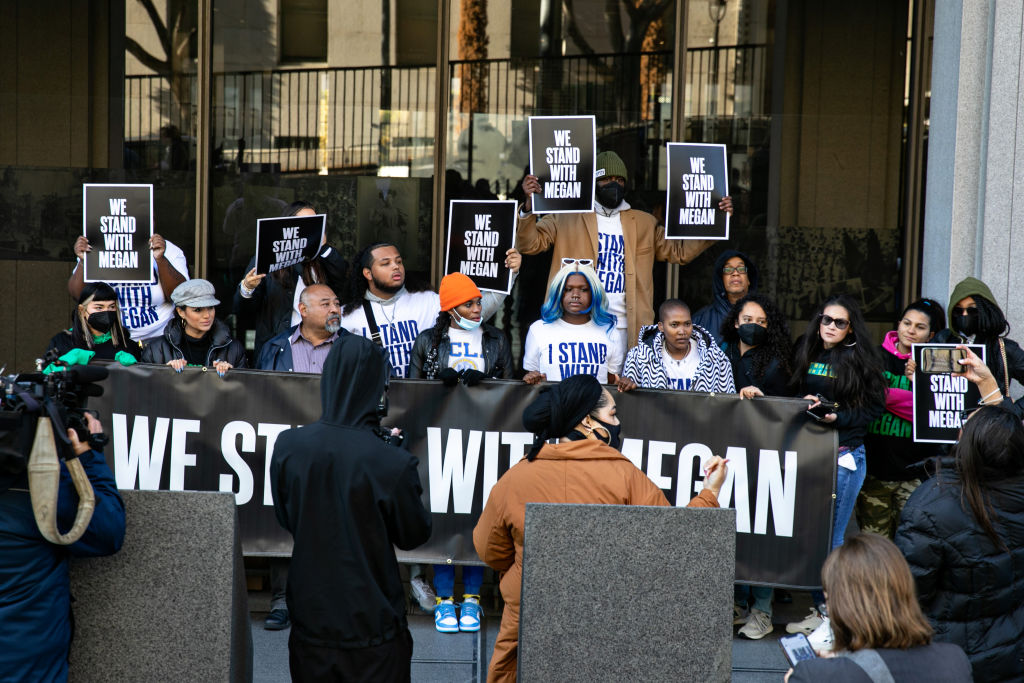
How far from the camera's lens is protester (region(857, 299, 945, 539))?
693cm

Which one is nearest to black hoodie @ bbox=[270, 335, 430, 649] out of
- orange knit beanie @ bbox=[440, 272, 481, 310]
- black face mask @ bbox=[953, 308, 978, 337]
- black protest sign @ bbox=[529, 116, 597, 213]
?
orange knit beanie @ bbox=[440, 272, 481, 310]

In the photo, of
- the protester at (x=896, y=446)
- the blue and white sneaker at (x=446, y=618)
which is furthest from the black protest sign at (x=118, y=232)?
the protester at (x=896, y=446)

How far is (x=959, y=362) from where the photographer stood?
6484 mm

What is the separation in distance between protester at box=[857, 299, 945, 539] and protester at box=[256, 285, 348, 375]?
135 inches

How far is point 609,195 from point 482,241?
1322 millimetres

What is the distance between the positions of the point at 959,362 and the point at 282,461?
409cm

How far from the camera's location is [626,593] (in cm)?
451

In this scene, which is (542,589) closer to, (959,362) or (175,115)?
(959,362)

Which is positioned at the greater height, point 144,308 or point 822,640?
point 144,308

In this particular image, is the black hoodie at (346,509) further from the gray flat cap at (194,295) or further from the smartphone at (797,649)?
the gray flat cap at (194,295)

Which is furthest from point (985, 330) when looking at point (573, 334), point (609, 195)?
point (609, 195)

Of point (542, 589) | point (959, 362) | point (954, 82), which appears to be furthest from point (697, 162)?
point (542, 589)

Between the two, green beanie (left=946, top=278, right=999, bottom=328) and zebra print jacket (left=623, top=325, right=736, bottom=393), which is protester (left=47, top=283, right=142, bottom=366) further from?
green beanie (left=946, top=278, right=999, bottom=328)

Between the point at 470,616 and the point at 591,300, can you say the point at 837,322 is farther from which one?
the point at 470,616
